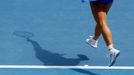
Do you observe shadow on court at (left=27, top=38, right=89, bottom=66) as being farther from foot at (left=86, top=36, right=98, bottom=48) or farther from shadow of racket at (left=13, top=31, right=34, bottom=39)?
shadow of racket at (left=13, top=31, right=34, bottom=39)

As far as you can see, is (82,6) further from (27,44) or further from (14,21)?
(27,44)

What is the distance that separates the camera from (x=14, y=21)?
870 cm

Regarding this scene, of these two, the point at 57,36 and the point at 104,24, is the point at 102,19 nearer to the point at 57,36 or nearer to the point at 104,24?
the point at 104,24

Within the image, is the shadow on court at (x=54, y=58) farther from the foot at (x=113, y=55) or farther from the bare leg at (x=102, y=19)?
the bare leg at (x=102, y=19)

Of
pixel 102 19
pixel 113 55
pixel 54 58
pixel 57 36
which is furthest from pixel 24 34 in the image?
pixel 113 55

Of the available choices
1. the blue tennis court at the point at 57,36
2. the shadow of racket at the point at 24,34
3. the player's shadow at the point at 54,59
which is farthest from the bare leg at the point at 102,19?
the shadow of racket at the point at 24,34

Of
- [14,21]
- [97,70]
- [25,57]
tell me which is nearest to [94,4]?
[97,70]

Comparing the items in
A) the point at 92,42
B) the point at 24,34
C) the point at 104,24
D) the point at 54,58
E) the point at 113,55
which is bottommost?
the point at 113,55

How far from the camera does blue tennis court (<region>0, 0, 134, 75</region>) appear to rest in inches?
281

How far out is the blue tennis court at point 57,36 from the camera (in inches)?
281

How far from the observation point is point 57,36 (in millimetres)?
8062

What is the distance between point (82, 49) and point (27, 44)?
3.13ft

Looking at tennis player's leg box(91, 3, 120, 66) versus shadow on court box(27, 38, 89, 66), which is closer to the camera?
tennis player's leg box(91, 3, 120, 66)

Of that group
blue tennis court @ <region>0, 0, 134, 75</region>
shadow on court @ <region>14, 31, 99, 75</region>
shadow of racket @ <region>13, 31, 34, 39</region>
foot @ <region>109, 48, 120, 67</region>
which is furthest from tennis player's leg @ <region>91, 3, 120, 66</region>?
shadow of racket @ <region>13, 31, 34, 39</region>
